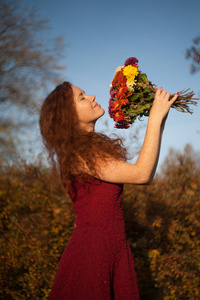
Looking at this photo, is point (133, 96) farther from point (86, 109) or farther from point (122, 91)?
point (86, 109)

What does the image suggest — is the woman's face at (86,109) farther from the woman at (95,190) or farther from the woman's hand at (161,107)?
the woman's hand at (161,107)

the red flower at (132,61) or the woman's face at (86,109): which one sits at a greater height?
the red flower at (132,61)

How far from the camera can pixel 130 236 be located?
3521 mm

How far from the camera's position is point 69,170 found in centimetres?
176

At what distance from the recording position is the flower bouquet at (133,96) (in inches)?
82.8

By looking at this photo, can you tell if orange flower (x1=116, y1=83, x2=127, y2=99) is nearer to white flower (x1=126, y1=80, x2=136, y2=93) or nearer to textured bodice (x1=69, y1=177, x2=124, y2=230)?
white flower (x1=126, y1=80, x2=136, y2=93)

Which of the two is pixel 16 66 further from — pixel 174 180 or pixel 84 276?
pixel 84 276

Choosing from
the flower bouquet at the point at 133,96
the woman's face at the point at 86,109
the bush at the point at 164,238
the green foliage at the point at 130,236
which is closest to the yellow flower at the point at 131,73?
the flower bouquet at the point at 133,96

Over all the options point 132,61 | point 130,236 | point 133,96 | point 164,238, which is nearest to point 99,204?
point 133,96

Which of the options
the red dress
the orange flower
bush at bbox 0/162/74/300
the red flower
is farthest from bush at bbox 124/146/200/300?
the red flower

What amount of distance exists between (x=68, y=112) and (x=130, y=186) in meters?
2.16

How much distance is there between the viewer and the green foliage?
332 cm

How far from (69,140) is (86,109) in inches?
9.5

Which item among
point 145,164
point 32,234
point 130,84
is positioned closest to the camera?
point 145,164
